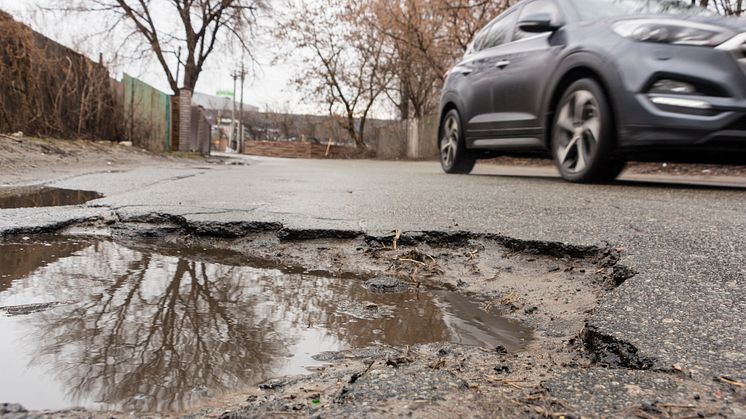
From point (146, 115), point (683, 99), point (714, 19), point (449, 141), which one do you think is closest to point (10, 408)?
point (683, 99)

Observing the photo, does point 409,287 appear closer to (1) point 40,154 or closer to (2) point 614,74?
(2) point 614,74

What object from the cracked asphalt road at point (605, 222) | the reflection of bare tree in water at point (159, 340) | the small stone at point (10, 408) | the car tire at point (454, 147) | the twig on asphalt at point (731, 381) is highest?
the car tire at point (454, 147)

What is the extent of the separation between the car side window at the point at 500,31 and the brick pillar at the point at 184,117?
11659mm

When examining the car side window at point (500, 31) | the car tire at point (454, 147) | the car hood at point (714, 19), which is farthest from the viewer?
the car tire at point (454, 147)

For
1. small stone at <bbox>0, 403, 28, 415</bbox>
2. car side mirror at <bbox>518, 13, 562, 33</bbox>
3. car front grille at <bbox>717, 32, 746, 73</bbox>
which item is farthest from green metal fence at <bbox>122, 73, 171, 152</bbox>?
small stone at <bbox>0, 403, 28, 415</bbox>

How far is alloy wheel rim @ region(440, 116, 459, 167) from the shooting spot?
659 cm

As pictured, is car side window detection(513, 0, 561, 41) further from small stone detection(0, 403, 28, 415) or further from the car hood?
small stone detection(0, 403, 28, 415)

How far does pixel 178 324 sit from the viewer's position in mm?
1492

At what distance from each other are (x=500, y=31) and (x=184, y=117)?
1212 cm

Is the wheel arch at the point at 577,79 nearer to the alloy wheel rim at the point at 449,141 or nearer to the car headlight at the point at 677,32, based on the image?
the car headlight at the point at 677,32

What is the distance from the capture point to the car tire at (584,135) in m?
4.24

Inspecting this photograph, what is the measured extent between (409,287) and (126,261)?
114 cm

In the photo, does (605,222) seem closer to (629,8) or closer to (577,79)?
(577,79)

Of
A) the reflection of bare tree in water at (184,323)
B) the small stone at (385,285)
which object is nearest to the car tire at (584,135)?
the small stone at (385,285)
